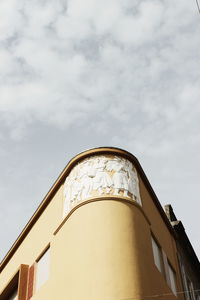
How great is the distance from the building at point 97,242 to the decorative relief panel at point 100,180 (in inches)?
1.2

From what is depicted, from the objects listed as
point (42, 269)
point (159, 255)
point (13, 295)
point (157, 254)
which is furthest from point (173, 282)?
point (13, 295)

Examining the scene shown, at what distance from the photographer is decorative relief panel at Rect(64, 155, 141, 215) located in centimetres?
1333

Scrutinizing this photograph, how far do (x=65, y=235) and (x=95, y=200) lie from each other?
134 centimetres

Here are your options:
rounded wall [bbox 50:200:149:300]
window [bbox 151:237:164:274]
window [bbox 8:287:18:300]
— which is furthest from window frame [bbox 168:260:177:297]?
window [bbox 8:287:18:300]

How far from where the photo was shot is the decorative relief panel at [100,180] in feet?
43.7

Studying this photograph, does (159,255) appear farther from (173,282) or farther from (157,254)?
(173,282)

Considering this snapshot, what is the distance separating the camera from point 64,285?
38.0 feet

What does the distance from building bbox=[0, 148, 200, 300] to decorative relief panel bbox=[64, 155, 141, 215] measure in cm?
3

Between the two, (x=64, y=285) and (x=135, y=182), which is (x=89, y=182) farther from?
(x=64, y=285)

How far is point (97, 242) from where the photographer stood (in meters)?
11.6

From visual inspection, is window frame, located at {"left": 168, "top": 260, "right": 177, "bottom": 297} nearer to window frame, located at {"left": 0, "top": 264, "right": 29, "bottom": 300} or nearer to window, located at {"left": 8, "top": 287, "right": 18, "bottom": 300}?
window frame, located at {"left": 0, "top": 264, "right": 29, "bottom": 300}

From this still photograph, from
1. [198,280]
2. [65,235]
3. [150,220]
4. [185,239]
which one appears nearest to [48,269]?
[65,235]

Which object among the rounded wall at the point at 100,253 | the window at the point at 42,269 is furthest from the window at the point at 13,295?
the rounded wall at the point at 100,253

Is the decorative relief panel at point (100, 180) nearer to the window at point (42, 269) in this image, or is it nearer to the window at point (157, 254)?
the window at point (157, 254)
